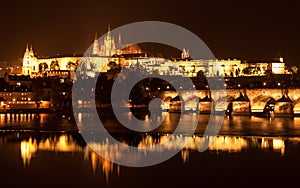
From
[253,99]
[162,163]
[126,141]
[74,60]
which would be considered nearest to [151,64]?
[74,60]

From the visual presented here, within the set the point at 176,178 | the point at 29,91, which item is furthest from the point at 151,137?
the point at 29,91

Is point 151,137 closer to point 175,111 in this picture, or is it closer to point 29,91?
point 175,111

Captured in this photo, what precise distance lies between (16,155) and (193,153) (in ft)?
14.4

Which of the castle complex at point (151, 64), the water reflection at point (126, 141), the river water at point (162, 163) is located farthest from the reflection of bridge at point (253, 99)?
the castle complex at point (151, 64)

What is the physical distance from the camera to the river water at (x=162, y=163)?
15672 mm

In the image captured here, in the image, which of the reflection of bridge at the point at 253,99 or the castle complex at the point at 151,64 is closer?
the reflection of bridge at the point at 253,99

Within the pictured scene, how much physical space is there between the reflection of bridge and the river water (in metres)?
10.1

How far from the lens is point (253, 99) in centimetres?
3791

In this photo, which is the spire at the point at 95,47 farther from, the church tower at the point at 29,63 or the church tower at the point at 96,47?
the church tower at the point at 29,63

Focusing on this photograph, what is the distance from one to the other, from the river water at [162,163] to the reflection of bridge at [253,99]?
33.2ft

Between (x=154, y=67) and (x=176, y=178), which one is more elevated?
(x=154, y=67)

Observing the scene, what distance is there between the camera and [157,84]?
160ft

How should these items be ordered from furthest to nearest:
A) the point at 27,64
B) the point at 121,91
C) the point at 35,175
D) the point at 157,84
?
the point at 27,64, the point at 157,84, the point at 121,91, the point at 35,175

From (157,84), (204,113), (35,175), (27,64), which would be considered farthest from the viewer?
(27,64)
